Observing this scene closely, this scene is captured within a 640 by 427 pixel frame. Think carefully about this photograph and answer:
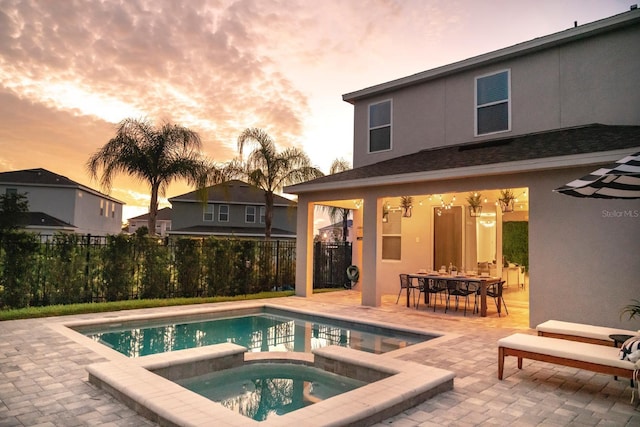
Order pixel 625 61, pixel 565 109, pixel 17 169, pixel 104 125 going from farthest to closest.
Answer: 1. pixel 17 169
2. pixel 104 125
3. pixel 565 109
4. pixel 625 61

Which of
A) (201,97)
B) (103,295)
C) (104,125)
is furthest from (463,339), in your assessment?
(104,125)

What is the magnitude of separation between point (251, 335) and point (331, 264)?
7.97 meters

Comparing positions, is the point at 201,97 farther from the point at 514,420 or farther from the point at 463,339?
the point at 514,420

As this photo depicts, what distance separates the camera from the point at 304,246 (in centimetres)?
1327

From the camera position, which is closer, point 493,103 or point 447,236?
point 493,103

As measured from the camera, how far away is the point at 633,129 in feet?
28.4

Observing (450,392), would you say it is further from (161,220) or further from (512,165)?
(161,220)

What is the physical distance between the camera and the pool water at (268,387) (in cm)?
508

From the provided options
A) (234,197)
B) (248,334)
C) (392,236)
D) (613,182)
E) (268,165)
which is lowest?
(248,334)

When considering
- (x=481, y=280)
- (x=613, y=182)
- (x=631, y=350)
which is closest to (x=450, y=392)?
(x=631, y=350)

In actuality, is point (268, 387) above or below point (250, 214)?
below

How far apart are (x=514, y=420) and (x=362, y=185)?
25.4ft

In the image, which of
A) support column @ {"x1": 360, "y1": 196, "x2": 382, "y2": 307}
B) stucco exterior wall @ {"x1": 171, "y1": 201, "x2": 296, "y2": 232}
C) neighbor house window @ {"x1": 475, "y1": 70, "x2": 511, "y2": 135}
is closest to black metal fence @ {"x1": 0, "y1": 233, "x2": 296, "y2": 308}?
support column @ {"x1": 360, "y1": 196, "x2": 382, "y2": 307}

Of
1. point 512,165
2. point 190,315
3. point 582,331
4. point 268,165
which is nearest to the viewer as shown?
point 582,331
